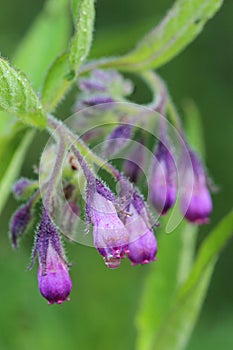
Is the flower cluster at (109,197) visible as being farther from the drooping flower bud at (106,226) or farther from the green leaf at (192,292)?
the green leaf at (192,292)

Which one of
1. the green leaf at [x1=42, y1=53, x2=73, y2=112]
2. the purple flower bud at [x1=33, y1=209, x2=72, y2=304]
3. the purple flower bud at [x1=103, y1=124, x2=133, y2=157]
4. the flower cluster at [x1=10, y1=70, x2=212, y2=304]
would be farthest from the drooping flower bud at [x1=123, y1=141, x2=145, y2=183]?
the purple flower bud at [x1=33, y1=209, x2=72, y2=304]

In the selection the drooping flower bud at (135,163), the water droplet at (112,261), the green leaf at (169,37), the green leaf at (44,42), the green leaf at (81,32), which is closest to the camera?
the water droplet at (112,261)

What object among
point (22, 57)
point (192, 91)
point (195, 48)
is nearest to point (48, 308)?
point (22, 57)

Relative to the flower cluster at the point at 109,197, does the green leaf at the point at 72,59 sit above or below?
above

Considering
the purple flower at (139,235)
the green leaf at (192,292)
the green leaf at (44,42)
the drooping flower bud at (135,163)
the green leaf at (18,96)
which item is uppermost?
the green leaf at (44,42)

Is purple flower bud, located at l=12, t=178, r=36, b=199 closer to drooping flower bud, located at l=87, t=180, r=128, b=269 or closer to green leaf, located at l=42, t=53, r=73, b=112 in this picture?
green leaf, located at l=42, t=53, r=73, b=112

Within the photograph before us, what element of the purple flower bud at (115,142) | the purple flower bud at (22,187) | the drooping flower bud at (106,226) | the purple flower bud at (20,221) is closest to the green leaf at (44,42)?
the purple flower bud at (115,142)
